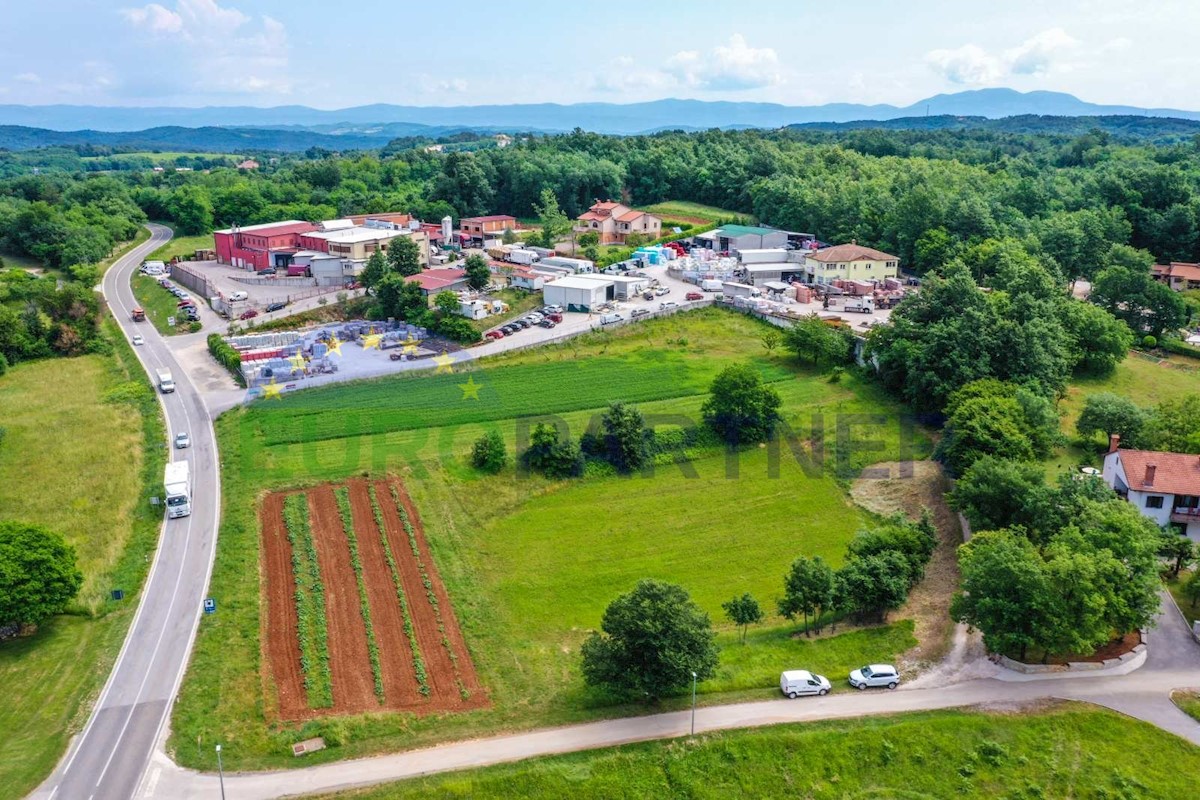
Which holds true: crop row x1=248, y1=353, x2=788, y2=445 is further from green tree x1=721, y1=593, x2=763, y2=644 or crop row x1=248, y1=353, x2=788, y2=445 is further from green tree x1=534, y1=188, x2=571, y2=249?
green tree x1=534, y1=188, x2=571, y2=249

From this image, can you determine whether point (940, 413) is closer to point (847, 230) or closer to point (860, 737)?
point (860, 737)

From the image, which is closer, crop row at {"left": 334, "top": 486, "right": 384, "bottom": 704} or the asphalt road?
the asphalt road

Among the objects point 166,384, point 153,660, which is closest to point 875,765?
point 153,660

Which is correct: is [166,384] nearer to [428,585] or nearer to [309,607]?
[309,607]

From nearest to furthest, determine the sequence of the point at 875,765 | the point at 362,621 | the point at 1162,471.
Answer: the point at 875,765 < the point at 362,621 < the point at 1162,471

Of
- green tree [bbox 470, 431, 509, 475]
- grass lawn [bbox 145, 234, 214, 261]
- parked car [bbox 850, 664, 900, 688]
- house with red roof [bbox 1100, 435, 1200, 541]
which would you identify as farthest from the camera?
grass lawn [bbox 145, 234, 214, 261]

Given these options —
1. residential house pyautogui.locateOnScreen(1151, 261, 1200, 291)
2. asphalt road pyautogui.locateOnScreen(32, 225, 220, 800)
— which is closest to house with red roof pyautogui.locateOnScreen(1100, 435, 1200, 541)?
asphalt road pyautogui.locateOnScreen(32, 225, 220, 800)

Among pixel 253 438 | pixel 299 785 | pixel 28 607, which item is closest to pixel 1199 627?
pixel 299 785
